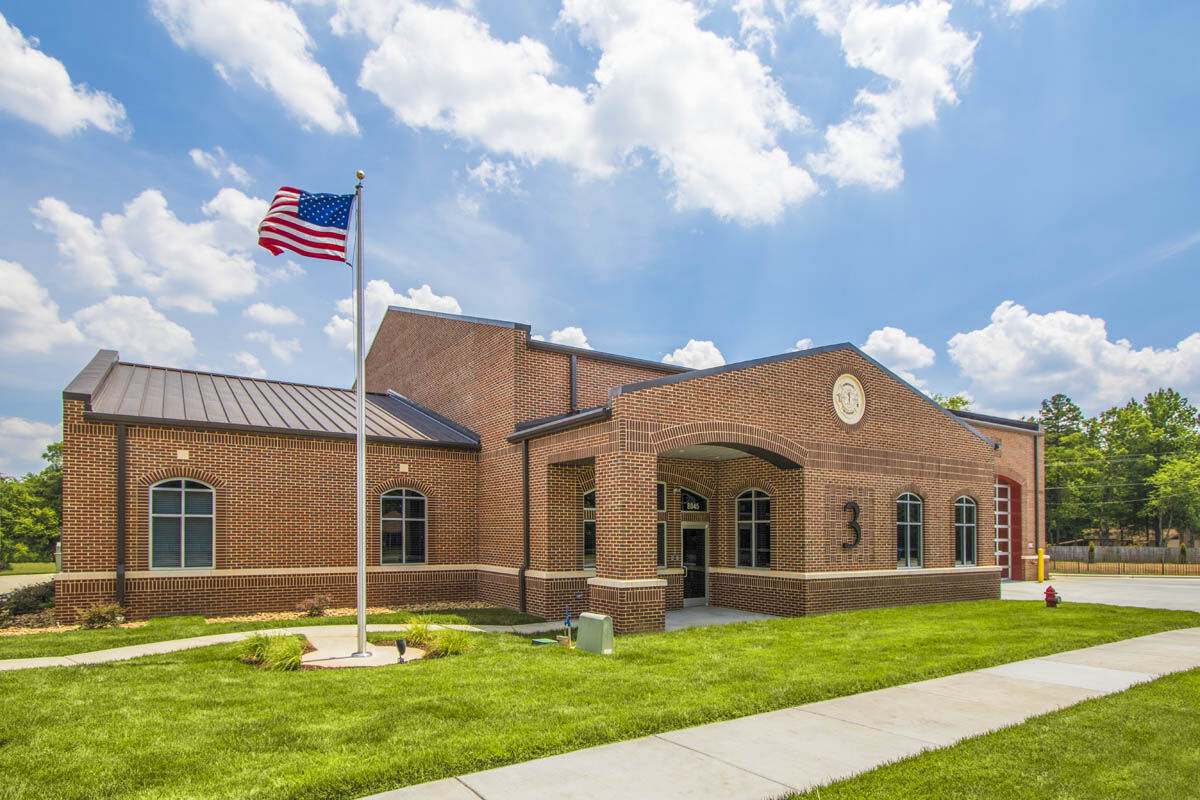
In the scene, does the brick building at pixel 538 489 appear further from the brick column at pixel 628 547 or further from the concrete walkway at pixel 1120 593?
the concrete walkway at pixel 1120 593

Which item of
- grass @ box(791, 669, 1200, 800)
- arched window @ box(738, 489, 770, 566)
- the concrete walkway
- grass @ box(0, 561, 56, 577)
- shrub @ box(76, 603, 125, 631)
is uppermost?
arched window @ box(738, 489, 770, 566)

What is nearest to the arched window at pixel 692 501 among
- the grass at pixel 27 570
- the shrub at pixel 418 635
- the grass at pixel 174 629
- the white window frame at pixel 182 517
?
the grass at pixel 174 629

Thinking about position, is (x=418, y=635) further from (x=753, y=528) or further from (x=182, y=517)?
(x=753, y=528)

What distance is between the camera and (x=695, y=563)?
63.8ft

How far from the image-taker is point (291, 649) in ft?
35.8

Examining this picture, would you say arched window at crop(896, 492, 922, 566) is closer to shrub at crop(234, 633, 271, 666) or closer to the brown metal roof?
the brown metal roof

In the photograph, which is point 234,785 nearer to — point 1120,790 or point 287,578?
point 1120,790

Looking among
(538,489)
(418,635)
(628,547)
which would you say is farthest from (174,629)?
(628,547)

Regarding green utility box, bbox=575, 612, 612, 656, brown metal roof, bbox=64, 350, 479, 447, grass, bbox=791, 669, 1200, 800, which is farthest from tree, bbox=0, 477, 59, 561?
grass, bbox=791, 669, 1200, 800

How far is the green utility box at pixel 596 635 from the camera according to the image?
1202 cm

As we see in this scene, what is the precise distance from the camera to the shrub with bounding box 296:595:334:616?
1645 cm

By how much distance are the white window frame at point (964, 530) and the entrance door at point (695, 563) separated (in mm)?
7728

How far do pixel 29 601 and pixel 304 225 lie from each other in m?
11.5

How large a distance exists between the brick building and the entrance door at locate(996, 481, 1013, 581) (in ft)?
36.6
